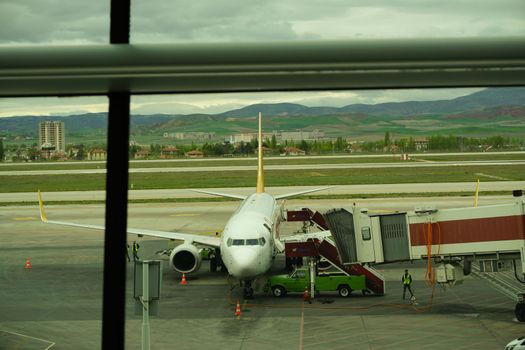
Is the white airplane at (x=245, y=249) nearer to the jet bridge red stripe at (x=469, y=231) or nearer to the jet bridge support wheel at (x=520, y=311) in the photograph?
the jet bridge red stripe at (x=469, y=231)

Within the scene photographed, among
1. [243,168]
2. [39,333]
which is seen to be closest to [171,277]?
[39,333]

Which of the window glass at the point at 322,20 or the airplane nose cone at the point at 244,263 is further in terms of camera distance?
the airplane nose cone at the point at 244,263

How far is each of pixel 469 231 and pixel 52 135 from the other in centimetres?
976

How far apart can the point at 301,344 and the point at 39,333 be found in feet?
16.6

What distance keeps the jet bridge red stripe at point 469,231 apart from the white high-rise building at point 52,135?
28.9 ft

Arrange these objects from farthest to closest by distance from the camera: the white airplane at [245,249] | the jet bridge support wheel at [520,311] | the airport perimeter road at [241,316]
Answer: the white airplane at [245,249]
the jet bridge support wheel at [520,311]
the airport perimeter road at [241,316]

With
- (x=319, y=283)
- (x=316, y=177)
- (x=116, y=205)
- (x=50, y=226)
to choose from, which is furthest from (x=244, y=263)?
(x=316, y=177)

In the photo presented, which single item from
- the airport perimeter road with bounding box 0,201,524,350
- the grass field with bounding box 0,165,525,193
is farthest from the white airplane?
the grass field with bounding box 0,165,525,193

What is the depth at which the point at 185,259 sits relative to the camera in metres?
18.2

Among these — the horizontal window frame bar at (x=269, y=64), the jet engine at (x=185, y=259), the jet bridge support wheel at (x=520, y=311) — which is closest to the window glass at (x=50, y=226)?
the horizontal window frame bar at (x=269, y=64)

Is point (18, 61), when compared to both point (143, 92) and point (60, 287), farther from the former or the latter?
point (60, 287)

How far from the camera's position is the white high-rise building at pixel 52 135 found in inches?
123

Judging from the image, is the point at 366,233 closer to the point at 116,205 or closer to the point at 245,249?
the point at 245,249

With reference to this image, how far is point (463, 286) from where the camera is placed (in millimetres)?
16812
